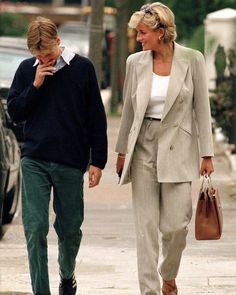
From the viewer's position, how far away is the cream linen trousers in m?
7.75

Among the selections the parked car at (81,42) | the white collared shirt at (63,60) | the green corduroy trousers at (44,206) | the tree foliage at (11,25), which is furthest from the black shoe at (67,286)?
the tree foliage at (11,25)

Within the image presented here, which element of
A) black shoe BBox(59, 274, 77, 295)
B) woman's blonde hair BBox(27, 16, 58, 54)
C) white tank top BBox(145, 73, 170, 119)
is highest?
woman's blonde hair BBox(27, 16, 58, 54)

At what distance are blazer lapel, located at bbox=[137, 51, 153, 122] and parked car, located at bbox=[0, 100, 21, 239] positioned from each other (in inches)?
147

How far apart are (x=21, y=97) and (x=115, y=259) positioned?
272 cm

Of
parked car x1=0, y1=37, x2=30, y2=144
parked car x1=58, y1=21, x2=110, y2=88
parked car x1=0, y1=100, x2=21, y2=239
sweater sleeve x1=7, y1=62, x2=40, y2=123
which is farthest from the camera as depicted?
parked car x1=58, y1=21, x2=110, y2=88

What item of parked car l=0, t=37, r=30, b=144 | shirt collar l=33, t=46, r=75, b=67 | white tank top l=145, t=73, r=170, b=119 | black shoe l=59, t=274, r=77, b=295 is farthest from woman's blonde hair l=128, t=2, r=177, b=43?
parked car l=0, t=37, r=30, b=144

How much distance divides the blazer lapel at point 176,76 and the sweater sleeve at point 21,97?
0.76 metres

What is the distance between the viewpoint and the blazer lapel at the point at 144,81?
767 centimetres

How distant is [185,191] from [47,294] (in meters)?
1.02

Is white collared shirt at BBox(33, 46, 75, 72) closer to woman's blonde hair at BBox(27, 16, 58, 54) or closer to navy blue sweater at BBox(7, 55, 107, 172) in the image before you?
navy blue sweater at BBox(7, 55, 107, 172)

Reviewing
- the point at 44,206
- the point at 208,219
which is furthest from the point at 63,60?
the point at 208,219

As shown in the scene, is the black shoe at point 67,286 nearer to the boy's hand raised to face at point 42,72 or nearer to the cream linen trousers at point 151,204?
the cream linen trousers at point 151,204

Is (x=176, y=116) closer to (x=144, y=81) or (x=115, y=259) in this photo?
(x=144, y=81)

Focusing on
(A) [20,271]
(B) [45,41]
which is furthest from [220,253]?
(B) [45,41]
